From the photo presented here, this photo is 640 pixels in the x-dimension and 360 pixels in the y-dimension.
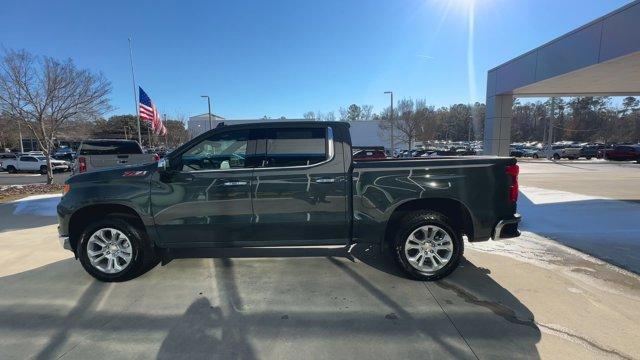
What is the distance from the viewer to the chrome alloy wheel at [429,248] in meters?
4.44

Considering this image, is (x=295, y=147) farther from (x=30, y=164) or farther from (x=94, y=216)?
(x=30, y=164)

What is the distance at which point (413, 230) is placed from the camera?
4.39m

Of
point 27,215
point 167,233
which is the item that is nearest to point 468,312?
point 167,233

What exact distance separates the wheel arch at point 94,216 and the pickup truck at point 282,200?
13 millimetres

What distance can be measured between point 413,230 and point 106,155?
28.7ft

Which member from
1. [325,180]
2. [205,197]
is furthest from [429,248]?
[205,197]

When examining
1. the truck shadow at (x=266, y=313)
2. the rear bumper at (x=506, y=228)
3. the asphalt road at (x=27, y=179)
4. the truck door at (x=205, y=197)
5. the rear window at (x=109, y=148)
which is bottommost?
the asphalt road at (x=27, y=179)

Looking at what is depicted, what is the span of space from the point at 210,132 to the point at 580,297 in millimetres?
4642

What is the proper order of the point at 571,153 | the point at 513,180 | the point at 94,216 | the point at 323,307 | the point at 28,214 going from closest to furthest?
the point at 323,307 < the point at 513,180 < the point at 94,216 < the point at 28,214 < the point at 571,153

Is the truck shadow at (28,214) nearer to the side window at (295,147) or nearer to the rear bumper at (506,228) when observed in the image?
the side window at (295,147)

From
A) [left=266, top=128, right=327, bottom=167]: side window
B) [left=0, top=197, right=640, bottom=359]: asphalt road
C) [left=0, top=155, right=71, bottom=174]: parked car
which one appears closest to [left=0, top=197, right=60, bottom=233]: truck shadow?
[left=0, top=197, right=640, bottom=359]: asphalt road

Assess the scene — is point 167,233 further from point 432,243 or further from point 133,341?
point 432,243

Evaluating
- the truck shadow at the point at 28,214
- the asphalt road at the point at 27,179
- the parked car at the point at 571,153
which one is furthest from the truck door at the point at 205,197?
the parked car at the point at 571,153

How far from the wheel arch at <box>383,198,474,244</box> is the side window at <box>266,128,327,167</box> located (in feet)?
3.85
